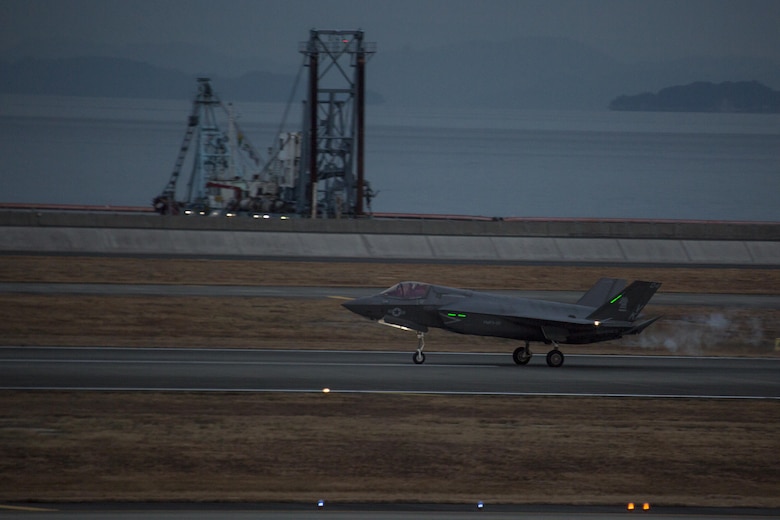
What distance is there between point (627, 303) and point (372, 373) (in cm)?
808

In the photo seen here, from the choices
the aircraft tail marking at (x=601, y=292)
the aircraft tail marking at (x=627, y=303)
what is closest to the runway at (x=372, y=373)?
the aircraft tail marking at (x=627, y=303)

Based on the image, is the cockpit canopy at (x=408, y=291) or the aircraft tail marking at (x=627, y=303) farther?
the cockpit canopy at (x=408, y=291)

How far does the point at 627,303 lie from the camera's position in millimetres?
29266

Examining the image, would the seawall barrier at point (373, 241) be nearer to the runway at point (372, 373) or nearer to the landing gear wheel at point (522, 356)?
the runway at point (372, 373)

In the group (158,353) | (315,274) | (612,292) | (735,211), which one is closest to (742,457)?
(612,292)

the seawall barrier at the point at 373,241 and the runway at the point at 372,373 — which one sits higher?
the seawall barrier at the point at 373,241

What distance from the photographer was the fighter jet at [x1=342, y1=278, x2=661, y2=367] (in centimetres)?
2917

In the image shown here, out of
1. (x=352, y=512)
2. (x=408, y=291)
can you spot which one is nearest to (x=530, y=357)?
(x=408, y=291)

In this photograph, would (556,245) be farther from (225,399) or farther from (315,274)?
(225,399)

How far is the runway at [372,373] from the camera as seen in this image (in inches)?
1001

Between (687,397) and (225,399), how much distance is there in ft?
39.4

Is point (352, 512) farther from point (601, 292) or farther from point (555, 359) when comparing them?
point (601, 292)

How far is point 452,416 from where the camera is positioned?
74.6 ft

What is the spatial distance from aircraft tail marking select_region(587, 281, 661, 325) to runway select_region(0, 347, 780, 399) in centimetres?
166
